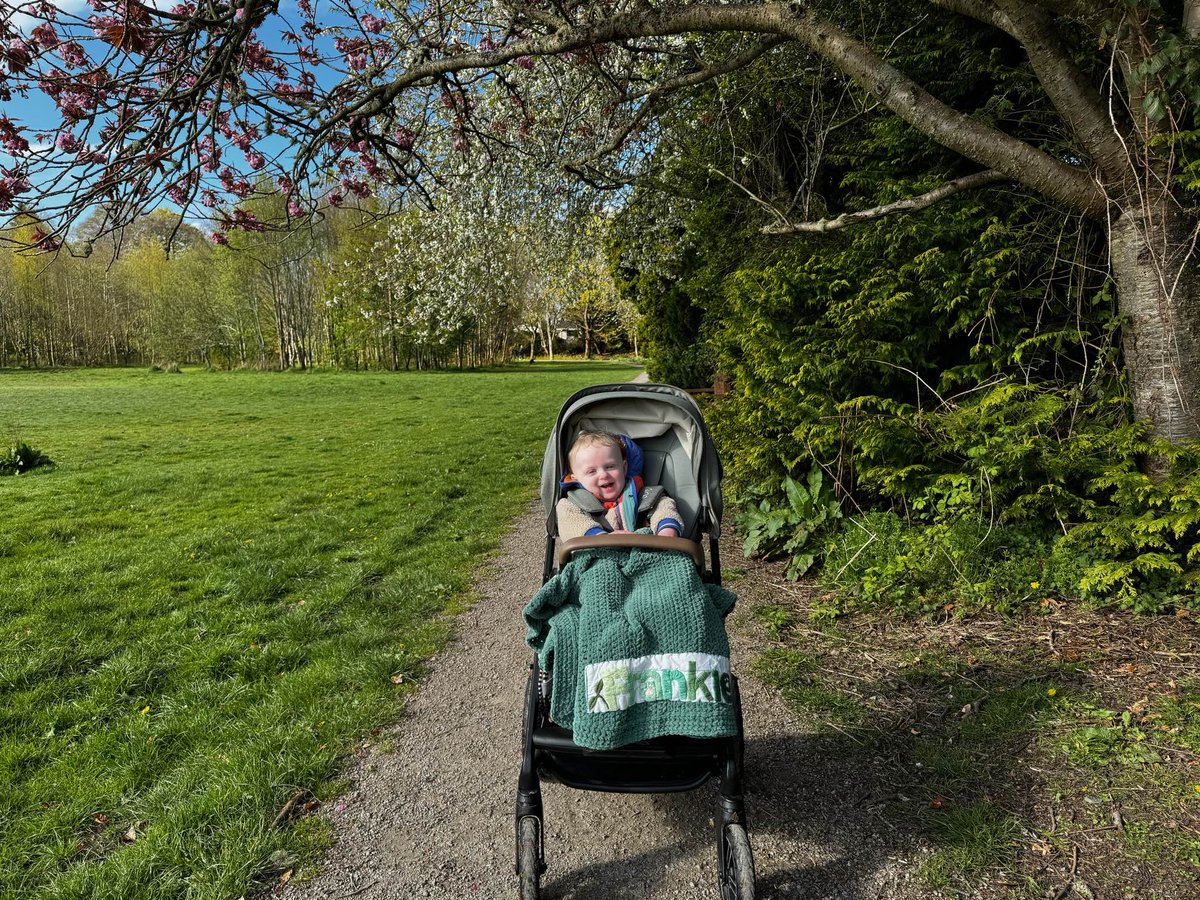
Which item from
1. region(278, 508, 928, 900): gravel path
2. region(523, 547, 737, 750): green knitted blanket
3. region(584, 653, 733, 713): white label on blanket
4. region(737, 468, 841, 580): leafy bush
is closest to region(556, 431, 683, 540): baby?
region(523, 547, 737, 750): green knitted blanket

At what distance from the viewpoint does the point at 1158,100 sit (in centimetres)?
291

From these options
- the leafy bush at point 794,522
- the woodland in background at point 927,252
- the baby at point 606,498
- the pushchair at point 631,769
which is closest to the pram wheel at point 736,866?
the pushchair at point 631,769

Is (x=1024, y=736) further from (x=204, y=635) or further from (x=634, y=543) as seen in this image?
(x=204, y=635)

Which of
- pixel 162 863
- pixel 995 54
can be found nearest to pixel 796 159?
pixel 995 54

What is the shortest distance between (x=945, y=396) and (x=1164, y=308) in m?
1.55

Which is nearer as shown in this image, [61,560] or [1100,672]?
[1100,672]

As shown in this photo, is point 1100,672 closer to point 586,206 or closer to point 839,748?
point 839,748

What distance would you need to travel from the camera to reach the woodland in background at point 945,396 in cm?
419

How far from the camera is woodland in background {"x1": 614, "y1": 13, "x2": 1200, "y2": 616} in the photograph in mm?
4188

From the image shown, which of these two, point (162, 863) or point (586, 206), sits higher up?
point (586, 206)

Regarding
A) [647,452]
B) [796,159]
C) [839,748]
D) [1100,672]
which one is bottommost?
[839,748]

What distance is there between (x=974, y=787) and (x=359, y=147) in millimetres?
6094

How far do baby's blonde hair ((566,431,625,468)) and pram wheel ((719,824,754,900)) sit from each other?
1614 mm

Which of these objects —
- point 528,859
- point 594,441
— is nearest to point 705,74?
point 594,441
